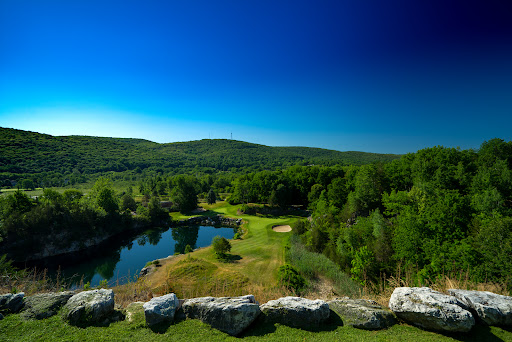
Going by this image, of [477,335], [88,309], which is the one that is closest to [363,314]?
[477,335]

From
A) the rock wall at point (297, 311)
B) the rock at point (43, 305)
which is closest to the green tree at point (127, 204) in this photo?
the rock at point (43, 305)

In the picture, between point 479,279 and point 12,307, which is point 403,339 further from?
point 12,307

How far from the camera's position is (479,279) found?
10500 millimetres

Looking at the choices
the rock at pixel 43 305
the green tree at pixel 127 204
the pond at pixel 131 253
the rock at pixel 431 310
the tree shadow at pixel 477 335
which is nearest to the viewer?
the tree shadow at pixel 477 335

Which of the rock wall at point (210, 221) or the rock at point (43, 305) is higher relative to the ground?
the rock at point (43, 305)

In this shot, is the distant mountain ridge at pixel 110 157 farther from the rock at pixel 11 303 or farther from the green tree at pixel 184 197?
the rock at pixel 11 303

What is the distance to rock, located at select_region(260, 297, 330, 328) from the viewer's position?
264 inches

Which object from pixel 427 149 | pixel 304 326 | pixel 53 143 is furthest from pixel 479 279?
pixel 53 143

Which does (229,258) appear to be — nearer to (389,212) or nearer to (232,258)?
(232,258)

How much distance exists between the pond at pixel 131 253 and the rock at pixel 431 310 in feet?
75.7

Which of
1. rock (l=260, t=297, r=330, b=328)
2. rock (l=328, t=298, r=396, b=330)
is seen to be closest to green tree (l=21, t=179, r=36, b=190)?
rock (l=260, t=297, r=330, b=328)

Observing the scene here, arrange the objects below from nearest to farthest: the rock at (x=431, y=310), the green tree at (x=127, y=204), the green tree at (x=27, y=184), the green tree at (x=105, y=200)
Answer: the rock at (x=431, y=310)
the green tree at (x=105, y=200)
the green tree at (x=127, y=204)
the green tree at (x=27, y=184)

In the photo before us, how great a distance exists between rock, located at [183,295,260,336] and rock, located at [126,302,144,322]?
150 cm

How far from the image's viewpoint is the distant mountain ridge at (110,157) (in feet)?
306
